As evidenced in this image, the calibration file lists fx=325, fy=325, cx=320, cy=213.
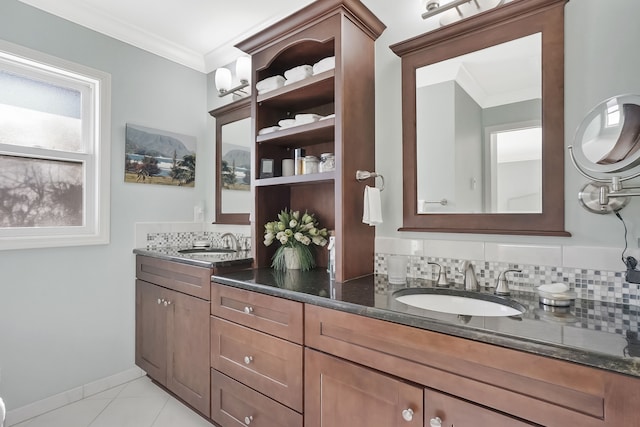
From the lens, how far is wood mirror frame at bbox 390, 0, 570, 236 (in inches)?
52.8

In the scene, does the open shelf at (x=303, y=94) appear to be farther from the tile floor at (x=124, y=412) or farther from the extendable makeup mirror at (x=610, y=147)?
the tile floor at (x=124, y=412)

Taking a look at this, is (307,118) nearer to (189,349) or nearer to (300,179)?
(300,179)

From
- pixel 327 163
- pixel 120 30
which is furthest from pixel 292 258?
pixel 120 30

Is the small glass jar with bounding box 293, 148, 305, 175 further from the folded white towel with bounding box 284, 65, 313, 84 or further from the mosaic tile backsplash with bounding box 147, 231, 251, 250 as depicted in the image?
the mosaic tile backsplash with bounding box 147, 231, 251, 250

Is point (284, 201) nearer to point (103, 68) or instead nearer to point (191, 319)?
point (191, 319)

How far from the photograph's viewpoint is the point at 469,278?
1.46 m

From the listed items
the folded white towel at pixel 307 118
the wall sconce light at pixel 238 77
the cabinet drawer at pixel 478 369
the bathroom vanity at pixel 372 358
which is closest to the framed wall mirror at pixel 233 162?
the wall sconce light at pixel 238 77

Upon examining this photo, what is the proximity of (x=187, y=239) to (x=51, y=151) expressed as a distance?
112 centimetres

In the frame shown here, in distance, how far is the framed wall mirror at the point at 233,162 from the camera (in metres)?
2.62

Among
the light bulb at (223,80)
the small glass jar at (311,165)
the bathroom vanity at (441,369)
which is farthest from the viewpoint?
the light bulb at (223,80)

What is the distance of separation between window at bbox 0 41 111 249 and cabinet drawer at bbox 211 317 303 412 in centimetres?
128

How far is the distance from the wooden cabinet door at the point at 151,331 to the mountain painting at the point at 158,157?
833mm

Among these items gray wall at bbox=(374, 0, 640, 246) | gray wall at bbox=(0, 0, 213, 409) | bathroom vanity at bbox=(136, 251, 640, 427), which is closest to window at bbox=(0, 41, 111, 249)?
gray wall at bbox=(0, 0, 213, 409)

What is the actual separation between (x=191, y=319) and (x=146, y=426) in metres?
0.68
